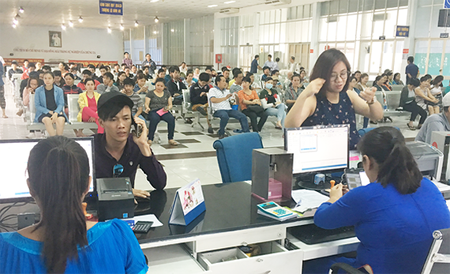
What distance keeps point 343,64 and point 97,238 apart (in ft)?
6.98

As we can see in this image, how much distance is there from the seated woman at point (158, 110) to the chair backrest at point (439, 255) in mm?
5730

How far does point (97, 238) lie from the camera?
110cm

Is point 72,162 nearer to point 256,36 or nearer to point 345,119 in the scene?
point 345,119

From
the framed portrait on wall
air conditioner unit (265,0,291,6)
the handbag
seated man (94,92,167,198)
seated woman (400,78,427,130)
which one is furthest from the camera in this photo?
the framed portrait on wall

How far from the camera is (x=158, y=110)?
7105mm

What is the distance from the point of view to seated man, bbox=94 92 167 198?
231cm

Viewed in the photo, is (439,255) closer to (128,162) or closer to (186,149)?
(128,162)

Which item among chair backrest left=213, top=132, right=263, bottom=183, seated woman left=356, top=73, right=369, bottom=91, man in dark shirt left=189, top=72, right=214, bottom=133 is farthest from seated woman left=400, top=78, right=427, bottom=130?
chair backrest left=213, top=132, right=263, bottom=183

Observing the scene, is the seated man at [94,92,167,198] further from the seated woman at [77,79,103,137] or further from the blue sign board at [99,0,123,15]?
the blue sign board at [99,0,123,15]

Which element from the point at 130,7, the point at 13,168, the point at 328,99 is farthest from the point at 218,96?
the point at 130,7

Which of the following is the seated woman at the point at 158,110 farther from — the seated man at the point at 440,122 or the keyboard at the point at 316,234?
the keyboard at the point at 316,234

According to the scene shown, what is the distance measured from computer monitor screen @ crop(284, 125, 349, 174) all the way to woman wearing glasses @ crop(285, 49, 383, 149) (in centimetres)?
11

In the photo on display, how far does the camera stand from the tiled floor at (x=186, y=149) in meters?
5.09

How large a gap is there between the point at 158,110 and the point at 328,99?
474 centimetres
